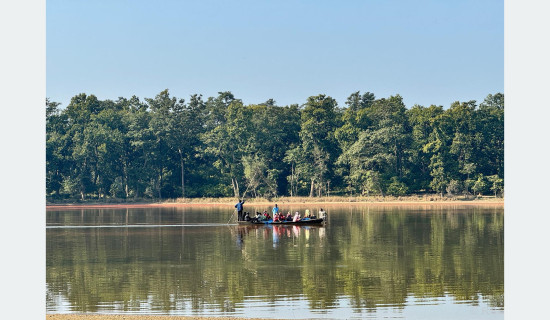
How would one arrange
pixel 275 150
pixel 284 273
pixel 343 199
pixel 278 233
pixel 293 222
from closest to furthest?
pixel 284 273 → pixel 278 233 → pixel 293 222 → pixel 343 199 → pixel 275 150

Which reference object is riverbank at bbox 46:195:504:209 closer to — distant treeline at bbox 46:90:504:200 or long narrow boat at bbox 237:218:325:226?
distant treeline at bbox 46:90:504:200

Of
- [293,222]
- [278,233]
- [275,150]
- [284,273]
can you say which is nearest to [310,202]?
[275,150]

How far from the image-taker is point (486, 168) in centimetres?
9875

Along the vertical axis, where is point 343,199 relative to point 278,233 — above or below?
above

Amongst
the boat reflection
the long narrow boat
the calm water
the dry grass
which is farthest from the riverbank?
the calm water

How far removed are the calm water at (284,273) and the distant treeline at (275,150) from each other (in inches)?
2048

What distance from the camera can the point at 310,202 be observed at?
9575 centimetres

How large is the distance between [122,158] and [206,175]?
40.0ft

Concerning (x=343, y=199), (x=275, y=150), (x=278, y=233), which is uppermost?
(x=275, y=150)

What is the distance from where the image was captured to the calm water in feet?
70.1

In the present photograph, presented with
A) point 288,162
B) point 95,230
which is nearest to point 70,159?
point 288,162

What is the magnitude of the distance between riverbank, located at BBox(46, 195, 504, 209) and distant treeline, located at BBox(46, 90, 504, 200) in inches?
71.4

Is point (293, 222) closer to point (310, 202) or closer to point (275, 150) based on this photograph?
point (310, 202)

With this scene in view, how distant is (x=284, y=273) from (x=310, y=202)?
224 ft
